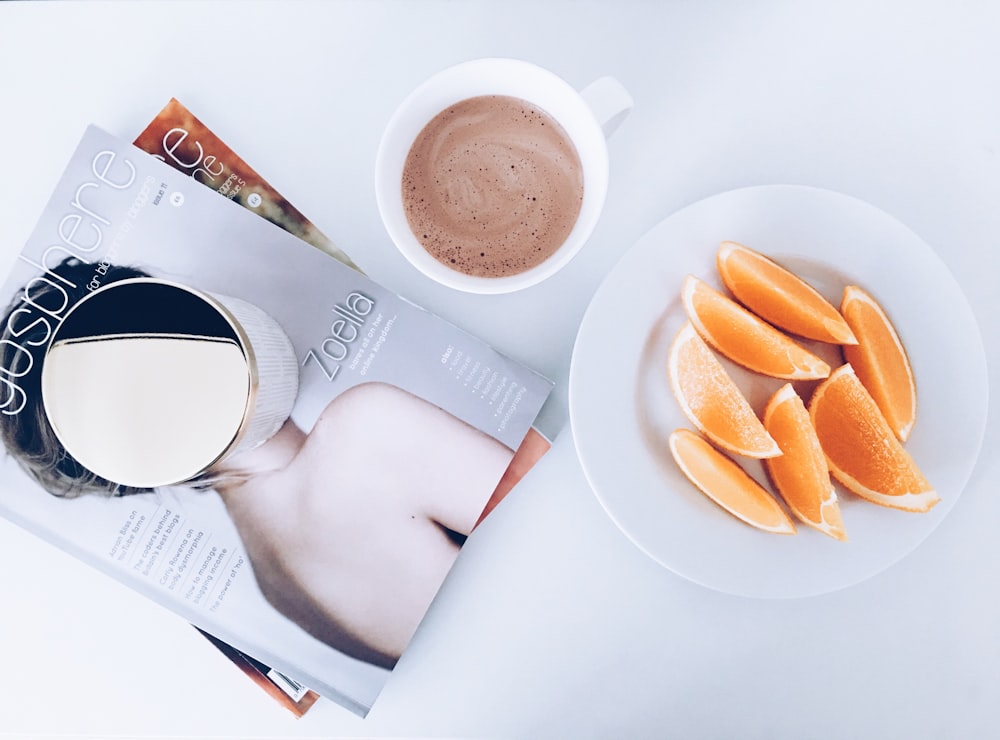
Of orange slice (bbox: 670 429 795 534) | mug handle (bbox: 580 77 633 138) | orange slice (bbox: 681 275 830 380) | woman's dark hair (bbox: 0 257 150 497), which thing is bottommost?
woman's dark hair (bbox: 0 257 150 497)

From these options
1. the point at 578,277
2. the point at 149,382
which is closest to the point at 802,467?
the point at 578,277

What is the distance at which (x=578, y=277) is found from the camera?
0.73 m

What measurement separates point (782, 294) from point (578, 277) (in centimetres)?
20

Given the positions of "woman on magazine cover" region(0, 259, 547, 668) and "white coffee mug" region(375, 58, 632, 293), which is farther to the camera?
"woman on magazine cover" region(0, 259, 547, 668)

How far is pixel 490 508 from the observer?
2.38 ft

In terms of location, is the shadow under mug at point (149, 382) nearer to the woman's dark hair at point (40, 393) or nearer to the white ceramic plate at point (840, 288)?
the woman's dark hair at point (40, 393)

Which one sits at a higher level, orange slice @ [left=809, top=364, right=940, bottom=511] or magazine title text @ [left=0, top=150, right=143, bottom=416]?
orange slice @ [left=809, top=364, right=940, bottom=511]

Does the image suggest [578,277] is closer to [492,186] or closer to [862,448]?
[492,186]

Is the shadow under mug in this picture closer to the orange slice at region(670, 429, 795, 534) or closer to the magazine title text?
the magazine title text

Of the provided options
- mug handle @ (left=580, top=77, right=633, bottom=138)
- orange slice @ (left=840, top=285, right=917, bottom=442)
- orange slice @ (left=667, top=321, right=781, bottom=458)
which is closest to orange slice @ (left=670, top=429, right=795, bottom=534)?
orange slice @ (left=667, top=321, right=781, bottom=458)

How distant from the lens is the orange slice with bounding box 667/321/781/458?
26.0 inches

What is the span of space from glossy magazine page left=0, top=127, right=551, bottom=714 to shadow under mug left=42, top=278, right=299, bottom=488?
14 cm

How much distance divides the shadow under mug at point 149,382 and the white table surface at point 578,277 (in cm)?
21

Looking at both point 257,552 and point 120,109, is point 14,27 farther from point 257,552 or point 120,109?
point 257,552
